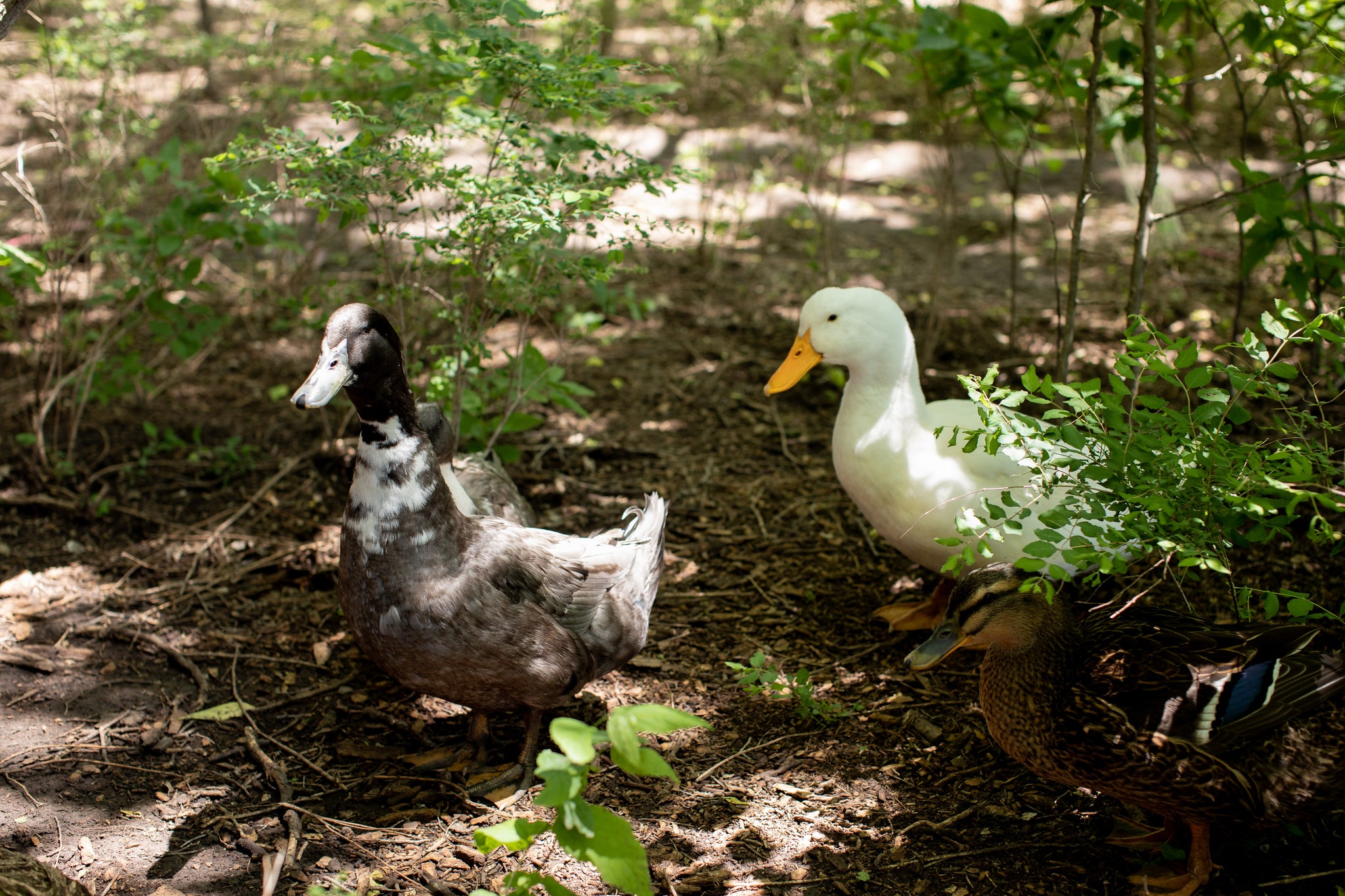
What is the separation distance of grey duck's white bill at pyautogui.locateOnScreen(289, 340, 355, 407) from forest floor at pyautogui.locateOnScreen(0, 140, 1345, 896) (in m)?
1.33

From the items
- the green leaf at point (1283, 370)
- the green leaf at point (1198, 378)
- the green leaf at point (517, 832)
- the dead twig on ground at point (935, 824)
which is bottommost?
the dead twig on ground at point (935, 824)

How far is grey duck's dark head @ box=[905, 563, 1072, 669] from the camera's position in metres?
2.84

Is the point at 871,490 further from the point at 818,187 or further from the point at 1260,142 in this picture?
the point at 1260,142

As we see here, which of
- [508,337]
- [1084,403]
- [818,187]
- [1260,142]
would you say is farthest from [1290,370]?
[1260,142]

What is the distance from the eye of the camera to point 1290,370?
2.34 m

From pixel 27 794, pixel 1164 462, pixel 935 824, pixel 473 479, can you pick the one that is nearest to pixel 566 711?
pixel 473 479

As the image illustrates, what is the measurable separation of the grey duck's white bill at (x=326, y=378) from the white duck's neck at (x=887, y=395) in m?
1.91

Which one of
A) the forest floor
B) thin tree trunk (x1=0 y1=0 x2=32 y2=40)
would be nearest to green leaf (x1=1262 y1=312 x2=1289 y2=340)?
the forest floor

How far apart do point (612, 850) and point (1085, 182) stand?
324 centimetres

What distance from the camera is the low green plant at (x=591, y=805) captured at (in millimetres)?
1864

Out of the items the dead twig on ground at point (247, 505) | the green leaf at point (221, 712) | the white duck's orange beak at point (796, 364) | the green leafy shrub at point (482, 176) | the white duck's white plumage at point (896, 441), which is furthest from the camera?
the dead twig on ground at point (247, 505)

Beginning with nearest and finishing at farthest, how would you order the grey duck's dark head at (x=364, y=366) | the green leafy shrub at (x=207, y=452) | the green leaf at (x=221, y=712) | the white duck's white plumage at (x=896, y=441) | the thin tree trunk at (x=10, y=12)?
the thin tree trunk at (x=10, y=12)
the grey duck's dark head at (x=364, y=366)
the green leaf at (x=221, y=712)
the white duck's white plumage at (x=896, y=441)
the green leafy shrub at (x=207, y=452)

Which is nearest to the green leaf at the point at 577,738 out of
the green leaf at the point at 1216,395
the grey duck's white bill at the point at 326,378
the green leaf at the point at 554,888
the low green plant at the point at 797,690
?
the green leaf at the point at 554,888

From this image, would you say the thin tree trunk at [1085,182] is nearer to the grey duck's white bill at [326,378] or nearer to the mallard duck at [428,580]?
the mallard duck at [428,580]
